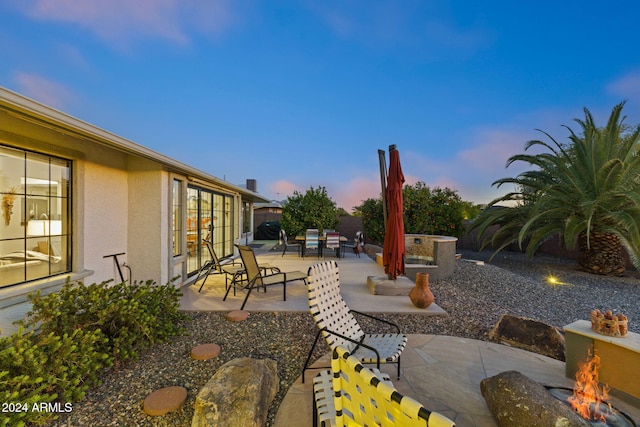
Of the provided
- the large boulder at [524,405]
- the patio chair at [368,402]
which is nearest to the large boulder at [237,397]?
the patio chair at [368,402]

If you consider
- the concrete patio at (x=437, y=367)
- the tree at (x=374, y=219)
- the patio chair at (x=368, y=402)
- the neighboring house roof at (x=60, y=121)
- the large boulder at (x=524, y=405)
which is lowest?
the concrete patio at (x=437, y=367)

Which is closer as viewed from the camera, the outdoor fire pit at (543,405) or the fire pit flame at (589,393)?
the outdoor fire pit at (543,405)

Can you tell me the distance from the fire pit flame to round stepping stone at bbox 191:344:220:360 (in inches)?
124

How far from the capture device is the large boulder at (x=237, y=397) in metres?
2.11

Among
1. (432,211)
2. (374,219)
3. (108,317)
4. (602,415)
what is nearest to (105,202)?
(108,317)

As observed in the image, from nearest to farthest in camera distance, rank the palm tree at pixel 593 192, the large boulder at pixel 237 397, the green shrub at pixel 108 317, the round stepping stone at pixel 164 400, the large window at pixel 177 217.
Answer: the large boulder at pixel 237 397
the round stepping stone at pixel 164 400
the green shrub at pixel 108 317
the large window at pixel 177 217
the palm tree at pixel 593 192

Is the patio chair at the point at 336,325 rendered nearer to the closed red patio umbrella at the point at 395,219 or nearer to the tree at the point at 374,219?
the closed red patio umbrella at the point at 395,219

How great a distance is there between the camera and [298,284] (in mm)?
6117

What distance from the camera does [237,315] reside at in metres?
4.10

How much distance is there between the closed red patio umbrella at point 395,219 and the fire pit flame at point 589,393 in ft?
9.87

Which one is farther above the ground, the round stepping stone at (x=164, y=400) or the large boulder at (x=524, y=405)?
the large boulder at (x=524, y=405)

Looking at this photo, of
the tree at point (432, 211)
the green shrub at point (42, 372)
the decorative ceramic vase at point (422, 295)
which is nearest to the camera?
the green shrub at point (42, 372)

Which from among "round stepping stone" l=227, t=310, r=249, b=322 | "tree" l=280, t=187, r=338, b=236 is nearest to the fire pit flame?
"round stepping stone" l=227, t=310, r=249, b=322

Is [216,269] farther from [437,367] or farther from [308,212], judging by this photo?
[308,212]
